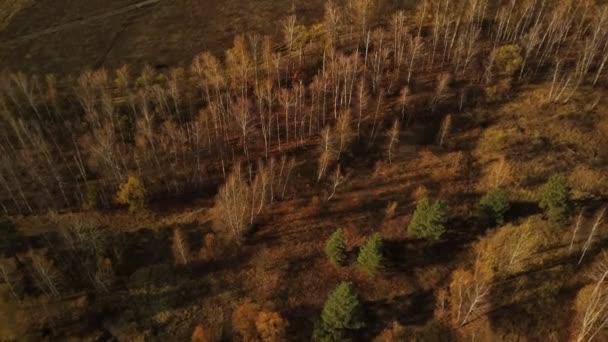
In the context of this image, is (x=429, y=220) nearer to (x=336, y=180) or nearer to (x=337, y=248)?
(x=337, y=248)

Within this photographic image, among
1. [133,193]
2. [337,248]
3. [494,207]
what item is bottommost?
[337,248]

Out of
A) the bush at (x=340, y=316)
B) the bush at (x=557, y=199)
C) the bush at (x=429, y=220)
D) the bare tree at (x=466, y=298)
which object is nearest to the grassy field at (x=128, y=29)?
the bush at (x=429, y=220)

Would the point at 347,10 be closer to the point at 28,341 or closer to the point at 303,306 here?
the point at 303,306

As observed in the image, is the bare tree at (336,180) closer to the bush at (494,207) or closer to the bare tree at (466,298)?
the bush at (494,207)

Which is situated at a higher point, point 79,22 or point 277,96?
point 79,22

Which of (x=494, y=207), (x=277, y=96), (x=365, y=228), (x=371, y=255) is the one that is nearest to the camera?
(x=371, y=255)

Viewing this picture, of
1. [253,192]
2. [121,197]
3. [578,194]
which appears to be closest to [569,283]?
[578,194]

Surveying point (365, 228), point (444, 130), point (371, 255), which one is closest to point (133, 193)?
point (365, 228)

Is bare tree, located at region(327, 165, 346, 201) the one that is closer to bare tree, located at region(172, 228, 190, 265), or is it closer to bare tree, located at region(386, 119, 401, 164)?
bare tree, located at region(386, 119, 401, 164)
